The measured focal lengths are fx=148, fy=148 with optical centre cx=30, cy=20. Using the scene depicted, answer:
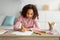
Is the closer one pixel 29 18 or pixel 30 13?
pixel 30 13

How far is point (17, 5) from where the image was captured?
459 cm

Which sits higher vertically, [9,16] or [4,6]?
[4,6]

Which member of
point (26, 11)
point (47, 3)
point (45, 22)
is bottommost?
point (45, 22)

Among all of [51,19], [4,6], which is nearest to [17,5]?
[4,6]

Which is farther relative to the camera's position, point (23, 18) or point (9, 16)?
point (9, 16)

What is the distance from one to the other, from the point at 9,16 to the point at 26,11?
2140 millimetres

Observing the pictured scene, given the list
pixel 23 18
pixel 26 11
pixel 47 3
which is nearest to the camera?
pixel 26 11

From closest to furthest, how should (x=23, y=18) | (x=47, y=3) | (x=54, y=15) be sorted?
(x=23, y=18)
(x=54, y=15)
(x=47, y=3)

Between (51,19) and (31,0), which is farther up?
(31,0)

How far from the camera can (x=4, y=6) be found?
4605 mm

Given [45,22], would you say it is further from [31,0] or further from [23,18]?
[23,18]

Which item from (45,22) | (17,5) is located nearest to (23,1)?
(17,5)

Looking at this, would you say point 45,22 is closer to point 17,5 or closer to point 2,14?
point 17,5

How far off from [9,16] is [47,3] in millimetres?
1234
